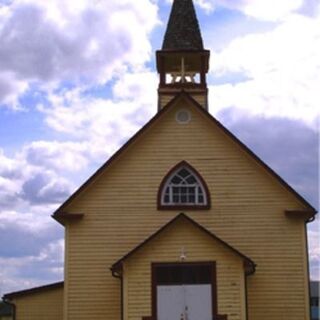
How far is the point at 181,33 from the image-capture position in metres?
27.2

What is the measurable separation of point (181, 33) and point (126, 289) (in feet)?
37.9

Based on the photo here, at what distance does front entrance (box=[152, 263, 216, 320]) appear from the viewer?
798 inches

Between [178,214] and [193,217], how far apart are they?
1302 mm

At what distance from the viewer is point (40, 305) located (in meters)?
24.1

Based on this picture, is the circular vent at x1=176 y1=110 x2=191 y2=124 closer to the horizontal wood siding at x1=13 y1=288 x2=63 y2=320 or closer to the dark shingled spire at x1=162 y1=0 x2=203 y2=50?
the dark shingled spire at x1=162 y1=0 x2=203 y2=50

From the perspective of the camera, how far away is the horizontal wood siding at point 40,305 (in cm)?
2408

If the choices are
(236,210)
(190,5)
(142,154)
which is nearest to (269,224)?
(236,210)

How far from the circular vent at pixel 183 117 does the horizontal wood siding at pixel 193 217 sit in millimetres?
176

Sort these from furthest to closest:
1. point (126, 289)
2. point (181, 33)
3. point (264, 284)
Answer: point (181, 33) → point (264, 284) → point (126, 289)

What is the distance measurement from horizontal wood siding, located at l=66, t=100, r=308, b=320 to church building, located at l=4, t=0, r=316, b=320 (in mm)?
33

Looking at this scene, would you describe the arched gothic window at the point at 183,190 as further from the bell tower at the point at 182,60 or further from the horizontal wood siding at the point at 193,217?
the bell tower at the point at 182,60

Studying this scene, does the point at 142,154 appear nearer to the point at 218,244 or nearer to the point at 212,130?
the point at 212,130

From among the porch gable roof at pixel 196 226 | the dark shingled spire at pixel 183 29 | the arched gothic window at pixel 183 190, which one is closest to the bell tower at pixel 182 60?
the dark shingled spire at pixel 183 29

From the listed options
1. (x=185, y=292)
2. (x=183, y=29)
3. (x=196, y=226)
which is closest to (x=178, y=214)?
(x=196, y=226)
